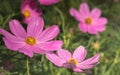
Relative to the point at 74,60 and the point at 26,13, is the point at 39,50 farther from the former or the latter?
the point at 26,13

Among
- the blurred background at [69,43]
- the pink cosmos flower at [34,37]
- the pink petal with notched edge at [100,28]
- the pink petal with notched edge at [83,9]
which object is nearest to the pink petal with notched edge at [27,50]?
the pink cosmos flower at [34,37]

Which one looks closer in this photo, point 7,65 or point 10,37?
point 10,37

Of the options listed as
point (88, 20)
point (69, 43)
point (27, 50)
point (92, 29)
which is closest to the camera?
point (27, 50)

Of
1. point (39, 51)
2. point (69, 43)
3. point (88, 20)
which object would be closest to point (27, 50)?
point (39, 51)

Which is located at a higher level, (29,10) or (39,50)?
(29,10)

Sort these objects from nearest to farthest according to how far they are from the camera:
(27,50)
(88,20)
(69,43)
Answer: (27,50), (69,43), (88,20)

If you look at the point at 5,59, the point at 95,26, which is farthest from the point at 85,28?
the point at 5,59
